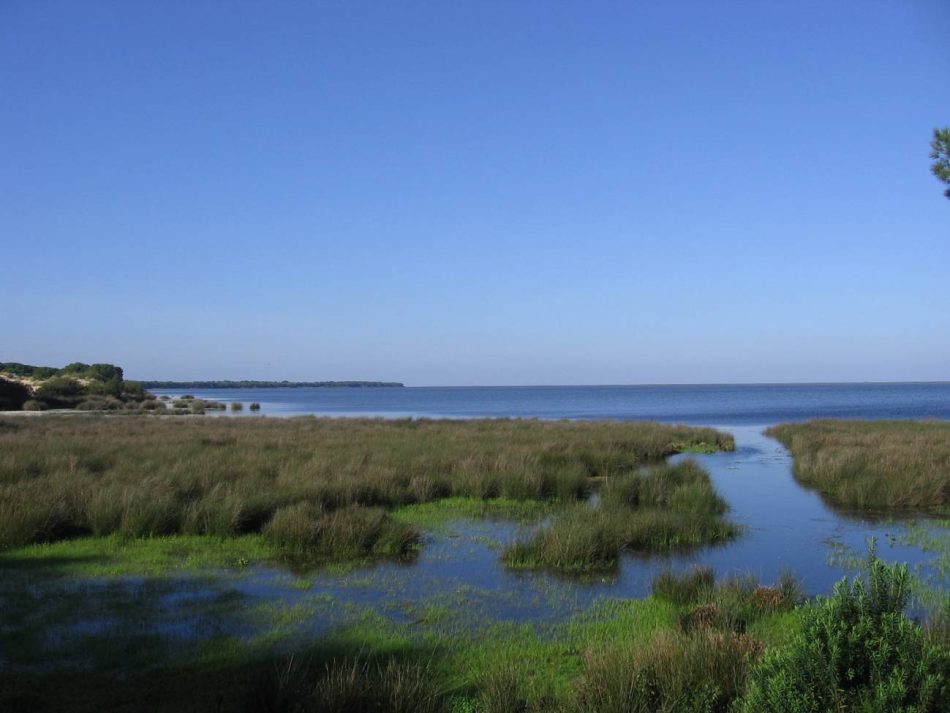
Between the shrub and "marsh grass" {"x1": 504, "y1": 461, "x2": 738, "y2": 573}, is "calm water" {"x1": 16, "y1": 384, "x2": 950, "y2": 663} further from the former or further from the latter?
the shrub

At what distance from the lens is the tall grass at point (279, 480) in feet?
41.5

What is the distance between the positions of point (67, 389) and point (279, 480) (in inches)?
2501

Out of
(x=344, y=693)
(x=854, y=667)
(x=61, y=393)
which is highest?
(x=61, y=393)

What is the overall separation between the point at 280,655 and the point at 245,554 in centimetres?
501

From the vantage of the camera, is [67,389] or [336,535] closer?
[336,535]

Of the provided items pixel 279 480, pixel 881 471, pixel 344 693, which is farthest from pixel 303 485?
pixel 881 471

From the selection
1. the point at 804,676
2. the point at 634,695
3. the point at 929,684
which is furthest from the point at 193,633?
the point at 929,684

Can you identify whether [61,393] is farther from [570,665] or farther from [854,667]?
[854,667]

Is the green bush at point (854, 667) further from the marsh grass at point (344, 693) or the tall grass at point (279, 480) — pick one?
the tall grass at point (279, 480)

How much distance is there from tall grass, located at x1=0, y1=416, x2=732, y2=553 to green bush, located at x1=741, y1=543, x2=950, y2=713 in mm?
8542

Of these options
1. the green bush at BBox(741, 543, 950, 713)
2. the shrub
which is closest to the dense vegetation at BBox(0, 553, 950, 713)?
the green bush at BBox(741, 543, 950, 713)

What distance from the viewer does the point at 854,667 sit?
4676mm

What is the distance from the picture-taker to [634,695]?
5.71 meters

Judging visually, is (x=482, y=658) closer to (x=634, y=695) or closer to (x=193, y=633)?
(x=634, y=695)
